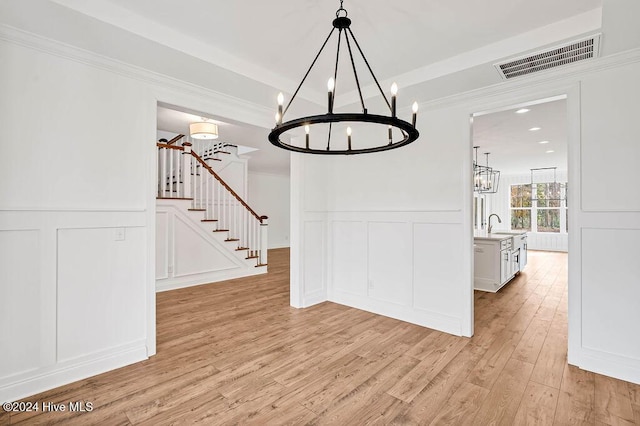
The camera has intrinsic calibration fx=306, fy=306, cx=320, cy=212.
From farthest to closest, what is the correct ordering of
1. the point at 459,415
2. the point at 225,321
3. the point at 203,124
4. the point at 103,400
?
the point at 203,124 → the point at 225,321 → the point at 103,400 → the point at 459,415

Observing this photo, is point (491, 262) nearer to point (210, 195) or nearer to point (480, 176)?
point (480, 176)

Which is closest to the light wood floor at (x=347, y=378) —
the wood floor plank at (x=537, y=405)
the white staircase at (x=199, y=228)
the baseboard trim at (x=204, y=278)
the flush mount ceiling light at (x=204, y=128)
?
the wood floor plank at (x=537, y=405)

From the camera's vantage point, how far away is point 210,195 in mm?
6355

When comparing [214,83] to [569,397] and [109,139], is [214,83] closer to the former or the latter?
[109,139]

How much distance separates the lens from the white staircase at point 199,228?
17.8 feet

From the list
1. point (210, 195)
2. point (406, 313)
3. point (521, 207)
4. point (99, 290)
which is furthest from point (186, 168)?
point (521, 207)

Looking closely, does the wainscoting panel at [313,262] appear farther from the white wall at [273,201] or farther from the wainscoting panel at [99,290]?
the white wall at [273,201]

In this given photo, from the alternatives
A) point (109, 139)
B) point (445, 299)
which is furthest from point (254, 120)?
point (445, 299)

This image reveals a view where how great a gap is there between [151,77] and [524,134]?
5.89 m

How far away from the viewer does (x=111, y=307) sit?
263 cm

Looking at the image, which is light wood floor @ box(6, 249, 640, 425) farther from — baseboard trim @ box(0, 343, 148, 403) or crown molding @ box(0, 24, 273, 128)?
crown molding @ box(0, 24, 273, 128)

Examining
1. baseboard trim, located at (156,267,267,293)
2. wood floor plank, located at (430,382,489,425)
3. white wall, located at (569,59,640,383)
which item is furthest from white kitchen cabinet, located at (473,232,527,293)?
baseboard trim, located at (156,267,267,293)

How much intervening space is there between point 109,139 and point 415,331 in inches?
142

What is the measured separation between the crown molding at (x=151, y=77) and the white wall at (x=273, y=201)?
7.15 metres
